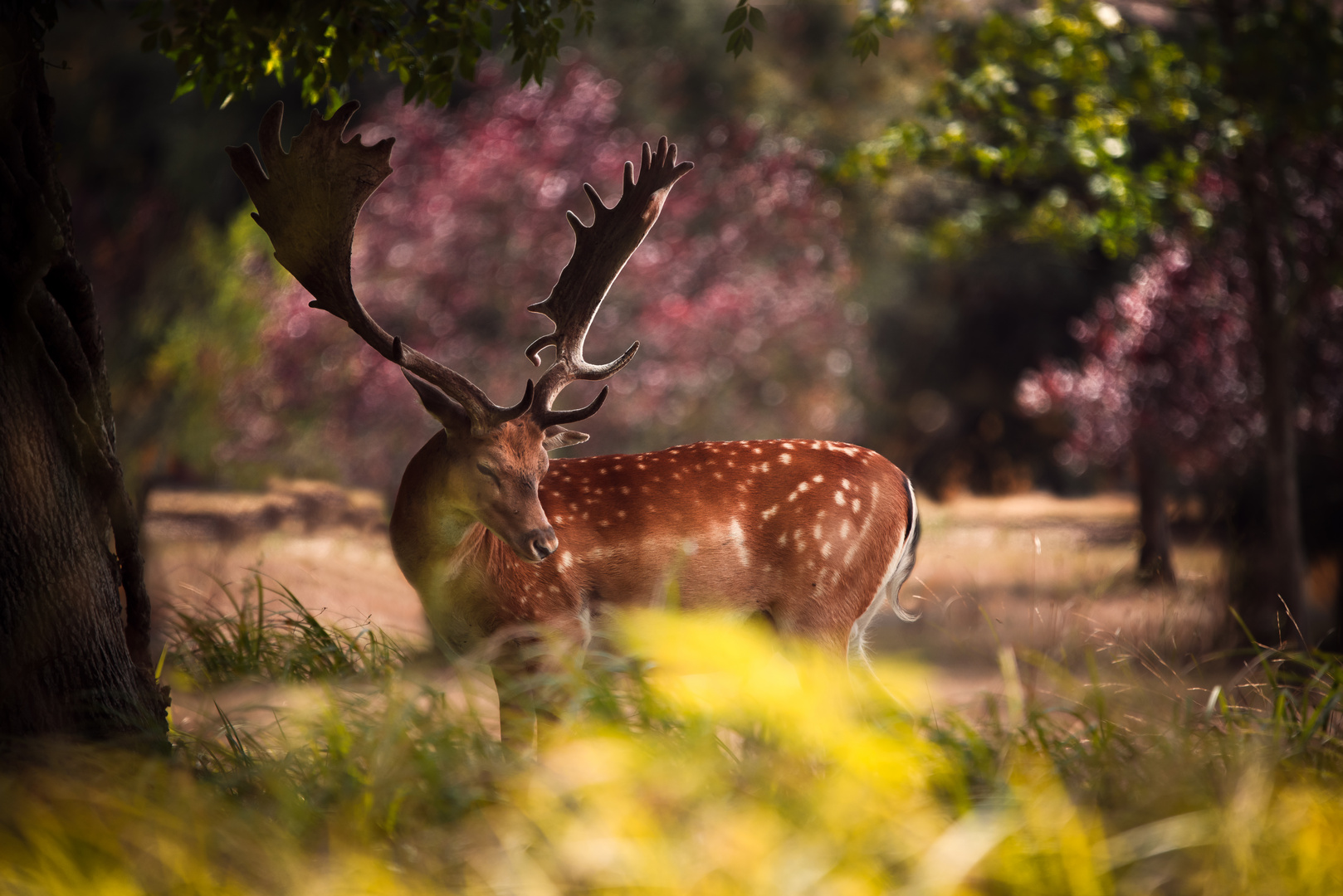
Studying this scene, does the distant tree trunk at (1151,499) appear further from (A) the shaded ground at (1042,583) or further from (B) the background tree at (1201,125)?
(B) the background tree at (1201,125)

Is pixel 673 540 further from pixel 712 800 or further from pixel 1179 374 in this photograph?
pixel 1179 374

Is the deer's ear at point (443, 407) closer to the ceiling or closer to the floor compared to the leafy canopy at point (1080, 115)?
closer to the floor

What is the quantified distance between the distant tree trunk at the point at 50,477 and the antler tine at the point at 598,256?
1543mm

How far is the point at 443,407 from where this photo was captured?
3.66m

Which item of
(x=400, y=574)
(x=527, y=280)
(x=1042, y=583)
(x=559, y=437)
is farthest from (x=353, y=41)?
(x=1042, y=583)

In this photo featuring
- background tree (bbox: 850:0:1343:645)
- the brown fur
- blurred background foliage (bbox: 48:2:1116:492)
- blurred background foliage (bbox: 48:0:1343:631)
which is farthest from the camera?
blurred background foliage (bbox: 48:2:1116:492)

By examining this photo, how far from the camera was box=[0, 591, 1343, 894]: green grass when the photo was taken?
1743 mm

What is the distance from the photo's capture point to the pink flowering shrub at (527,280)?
1025cm

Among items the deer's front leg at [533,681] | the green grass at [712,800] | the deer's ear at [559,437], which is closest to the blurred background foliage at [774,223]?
the deer's ear at [559,437]

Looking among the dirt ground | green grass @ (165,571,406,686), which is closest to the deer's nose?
green grass @ (165,571,406,686)

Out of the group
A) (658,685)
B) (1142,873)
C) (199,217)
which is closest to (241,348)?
(199,217)

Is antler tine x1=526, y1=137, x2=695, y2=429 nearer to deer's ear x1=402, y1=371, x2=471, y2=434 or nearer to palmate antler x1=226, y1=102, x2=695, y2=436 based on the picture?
palmate antler x1=226, y1=102, x2=695, y2=436

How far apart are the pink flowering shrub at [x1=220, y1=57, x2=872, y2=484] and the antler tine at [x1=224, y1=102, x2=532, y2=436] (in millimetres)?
6155

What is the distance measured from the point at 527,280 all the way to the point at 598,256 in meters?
6.10
